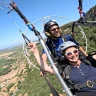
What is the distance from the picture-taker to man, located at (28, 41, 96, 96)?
4.08 m

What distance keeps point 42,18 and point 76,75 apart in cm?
257

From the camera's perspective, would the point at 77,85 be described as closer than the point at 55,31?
Yes

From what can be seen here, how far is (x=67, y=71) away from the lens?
14.2ft

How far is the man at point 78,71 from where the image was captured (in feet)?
13.4

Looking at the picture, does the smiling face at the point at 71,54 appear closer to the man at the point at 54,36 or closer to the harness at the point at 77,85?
the harness at the point at 77,85

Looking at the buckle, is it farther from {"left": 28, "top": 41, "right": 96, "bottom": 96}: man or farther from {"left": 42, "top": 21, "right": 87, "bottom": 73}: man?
{"left": 42, "top": 21, "right": 87, "bottom": 73}: man

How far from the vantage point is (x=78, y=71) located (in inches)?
171

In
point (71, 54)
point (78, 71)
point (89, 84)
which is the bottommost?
point (89, 84)

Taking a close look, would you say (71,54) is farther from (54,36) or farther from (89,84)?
(54,36)

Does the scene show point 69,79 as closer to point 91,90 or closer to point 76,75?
point 76,75

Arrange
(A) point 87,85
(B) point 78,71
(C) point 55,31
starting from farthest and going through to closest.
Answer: (C) point 55,31 < (B) point 78,71 < (A) point 87,85

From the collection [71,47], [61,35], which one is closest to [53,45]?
[61,35]

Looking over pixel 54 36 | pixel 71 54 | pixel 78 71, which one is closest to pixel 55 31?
pixel 54 36

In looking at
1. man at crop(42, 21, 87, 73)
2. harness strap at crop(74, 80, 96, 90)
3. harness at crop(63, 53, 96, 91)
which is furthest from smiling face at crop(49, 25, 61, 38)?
harness strap at crop(74, 80, 96, 90)
